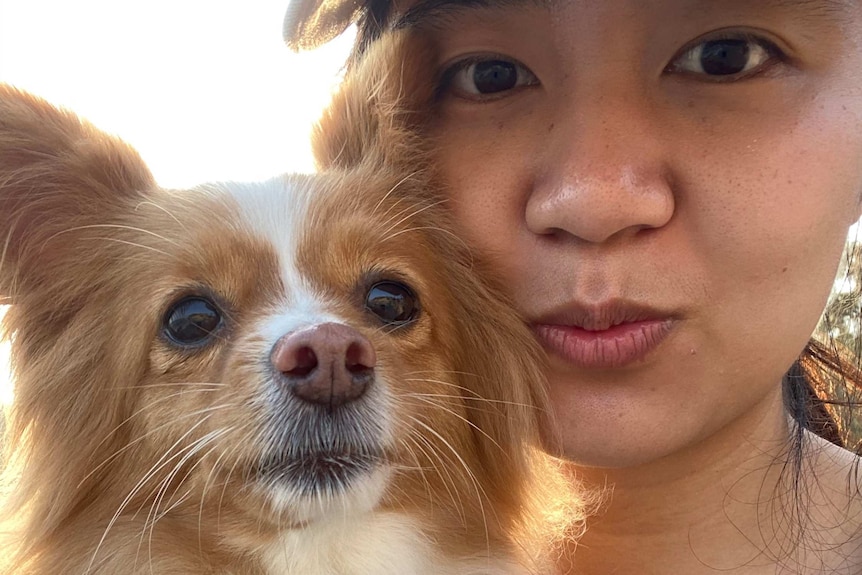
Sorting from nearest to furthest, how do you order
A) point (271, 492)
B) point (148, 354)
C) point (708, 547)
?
point (271, 492)
point (148, 354)
point (708, 547)

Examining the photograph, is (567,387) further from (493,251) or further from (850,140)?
(850,140)

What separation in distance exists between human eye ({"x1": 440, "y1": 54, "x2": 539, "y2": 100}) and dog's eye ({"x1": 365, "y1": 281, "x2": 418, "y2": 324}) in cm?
58

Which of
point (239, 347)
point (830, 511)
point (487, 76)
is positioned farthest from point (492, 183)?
point (830, 511)

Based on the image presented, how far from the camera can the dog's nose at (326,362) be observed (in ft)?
5.22

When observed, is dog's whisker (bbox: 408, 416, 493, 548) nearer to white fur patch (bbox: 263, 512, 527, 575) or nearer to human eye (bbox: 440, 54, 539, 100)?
white fur patch (bbox: 263, 512, 527, 575)

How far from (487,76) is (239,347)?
38.4 inches


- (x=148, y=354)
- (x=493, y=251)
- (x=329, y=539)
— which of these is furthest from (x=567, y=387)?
(x=148, y=354)

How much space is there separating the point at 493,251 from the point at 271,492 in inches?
32.6

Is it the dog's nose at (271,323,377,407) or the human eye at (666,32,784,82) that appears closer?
the dog's nose at (271,323,377,407)

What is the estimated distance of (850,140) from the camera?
169cm

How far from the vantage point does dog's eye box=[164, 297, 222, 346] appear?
1.87 meters

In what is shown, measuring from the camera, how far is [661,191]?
164cm

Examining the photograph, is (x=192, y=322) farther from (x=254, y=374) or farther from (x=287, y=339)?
(x=287, y=339)

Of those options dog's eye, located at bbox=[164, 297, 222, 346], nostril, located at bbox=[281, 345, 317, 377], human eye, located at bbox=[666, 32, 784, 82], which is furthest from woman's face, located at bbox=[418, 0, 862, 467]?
dog's eye, located at bbox=[164, 297, 222, 346]
